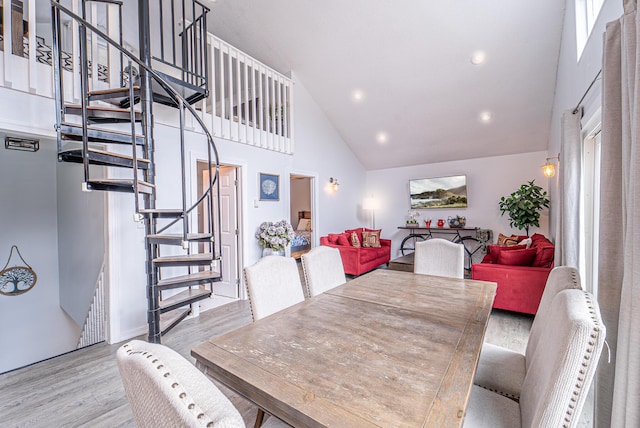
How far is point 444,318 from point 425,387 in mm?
633

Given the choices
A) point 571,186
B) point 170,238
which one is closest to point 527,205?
point 571,186

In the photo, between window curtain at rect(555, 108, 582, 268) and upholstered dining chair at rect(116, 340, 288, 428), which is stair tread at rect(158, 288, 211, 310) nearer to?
upholstered dining chair at rect(116, 340, 288, 428)

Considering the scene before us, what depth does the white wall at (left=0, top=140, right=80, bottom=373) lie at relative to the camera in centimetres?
409

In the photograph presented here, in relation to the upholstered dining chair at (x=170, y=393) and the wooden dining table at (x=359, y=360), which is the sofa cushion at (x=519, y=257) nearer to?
the wooden dining table at (x=359, y=360)

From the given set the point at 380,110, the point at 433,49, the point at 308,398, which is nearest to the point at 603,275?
the point at 308,398

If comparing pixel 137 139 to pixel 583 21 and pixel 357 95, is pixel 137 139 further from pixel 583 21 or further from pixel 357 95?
pixel 583 21

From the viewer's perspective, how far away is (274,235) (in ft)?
14.4

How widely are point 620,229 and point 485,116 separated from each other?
184 inches

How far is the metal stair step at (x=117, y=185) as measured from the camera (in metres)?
2.18

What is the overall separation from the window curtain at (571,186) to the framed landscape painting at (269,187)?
12.4 ft

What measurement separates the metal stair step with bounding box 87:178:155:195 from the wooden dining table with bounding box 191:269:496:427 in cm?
169

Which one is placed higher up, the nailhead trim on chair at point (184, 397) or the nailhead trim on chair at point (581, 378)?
the nailhead trim on chair at point (184, 397)

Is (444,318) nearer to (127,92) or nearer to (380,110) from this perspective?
(127,92)

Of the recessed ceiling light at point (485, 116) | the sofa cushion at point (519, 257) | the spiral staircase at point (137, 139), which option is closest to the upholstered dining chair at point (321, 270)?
the spiral staircase at point (137, 139)
